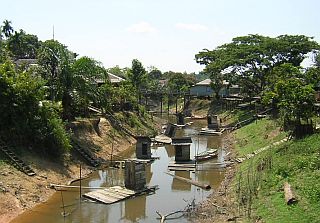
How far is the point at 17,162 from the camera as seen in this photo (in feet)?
87.8

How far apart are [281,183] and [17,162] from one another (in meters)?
16.0

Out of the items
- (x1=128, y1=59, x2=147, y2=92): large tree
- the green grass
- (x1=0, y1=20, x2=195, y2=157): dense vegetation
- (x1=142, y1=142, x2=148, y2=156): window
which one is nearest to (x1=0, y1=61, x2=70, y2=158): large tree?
(x1=0, y1=20, x2=195, y2=157): dense vegetation

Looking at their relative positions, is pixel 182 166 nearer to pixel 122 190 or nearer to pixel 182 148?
pixel 182 148

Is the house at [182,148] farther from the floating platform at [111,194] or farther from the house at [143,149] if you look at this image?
the floating platform at [111,194]

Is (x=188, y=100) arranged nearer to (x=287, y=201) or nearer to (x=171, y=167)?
(x=171, y=167)

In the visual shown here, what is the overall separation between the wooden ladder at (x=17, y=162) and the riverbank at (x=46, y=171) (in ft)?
1.40

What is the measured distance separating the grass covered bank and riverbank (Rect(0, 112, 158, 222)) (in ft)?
37.1

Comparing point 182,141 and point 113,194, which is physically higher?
point 182,141

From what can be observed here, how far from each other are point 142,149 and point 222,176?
8.27 metres

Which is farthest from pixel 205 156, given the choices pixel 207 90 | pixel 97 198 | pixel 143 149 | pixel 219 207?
pixel 207 90

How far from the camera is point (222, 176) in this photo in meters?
31.1

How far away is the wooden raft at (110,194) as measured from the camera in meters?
24.0

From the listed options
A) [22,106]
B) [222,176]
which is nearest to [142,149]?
[222,176]

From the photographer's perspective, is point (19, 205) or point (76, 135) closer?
point (19, 205)
